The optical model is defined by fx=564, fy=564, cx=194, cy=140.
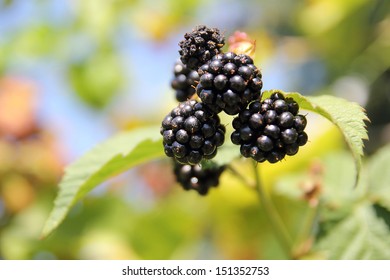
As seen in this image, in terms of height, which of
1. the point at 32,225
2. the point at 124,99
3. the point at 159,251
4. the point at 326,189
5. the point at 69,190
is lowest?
the point at 159,251

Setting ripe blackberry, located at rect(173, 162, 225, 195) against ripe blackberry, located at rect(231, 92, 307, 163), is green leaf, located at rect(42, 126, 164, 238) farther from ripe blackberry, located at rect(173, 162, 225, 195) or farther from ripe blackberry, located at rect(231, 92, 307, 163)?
ripe blackberry, located at rect(231, 92, 307, 163)

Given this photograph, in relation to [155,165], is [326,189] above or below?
above

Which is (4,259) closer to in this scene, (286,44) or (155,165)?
(155,165)

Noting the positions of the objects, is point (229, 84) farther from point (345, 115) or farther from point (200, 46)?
point (345, 115)

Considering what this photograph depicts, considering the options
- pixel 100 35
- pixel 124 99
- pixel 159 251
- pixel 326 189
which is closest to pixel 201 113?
pixel 326 189

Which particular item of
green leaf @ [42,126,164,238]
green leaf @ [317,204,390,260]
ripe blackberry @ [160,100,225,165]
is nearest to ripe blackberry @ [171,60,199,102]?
green leaf @ [42,126,164,238]

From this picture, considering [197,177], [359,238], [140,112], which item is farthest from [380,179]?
[140,112]
